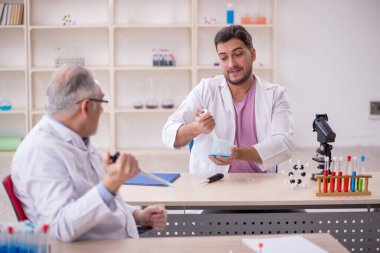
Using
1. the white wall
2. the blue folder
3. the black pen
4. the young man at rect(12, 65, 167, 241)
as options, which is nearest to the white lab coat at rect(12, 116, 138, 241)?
the young man at rect(12, 65, 167, 241)

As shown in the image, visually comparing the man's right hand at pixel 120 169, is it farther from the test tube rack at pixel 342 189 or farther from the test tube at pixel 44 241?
the test tube rack at pixel 342 189

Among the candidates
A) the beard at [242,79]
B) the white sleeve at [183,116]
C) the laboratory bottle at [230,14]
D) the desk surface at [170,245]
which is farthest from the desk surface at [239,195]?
the laboratory bottle at [230,14]

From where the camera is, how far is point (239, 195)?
2.41m

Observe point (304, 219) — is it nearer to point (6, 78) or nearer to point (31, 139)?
point (31, 139)

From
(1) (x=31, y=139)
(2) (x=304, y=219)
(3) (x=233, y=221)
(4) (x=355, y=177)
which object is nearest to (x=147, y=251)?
(1) (x=31, y=139)

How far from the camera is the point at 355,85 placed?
6.62 metres

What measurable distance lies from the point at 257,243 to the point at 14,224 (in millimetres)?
757

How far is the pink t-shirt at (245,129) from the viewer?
119 inches

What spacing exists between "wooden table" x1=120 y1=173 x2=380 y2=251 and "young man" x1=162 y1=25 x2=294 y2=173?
1.48 ft

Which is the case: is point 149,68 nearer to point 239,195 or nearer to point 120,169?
point 239,195

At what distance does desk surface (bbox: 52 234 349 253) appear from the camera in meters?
1.71

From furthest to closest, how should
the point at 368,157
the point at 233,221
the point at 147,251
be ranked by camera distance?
the point at 368,157 → the point at 233,221 → the point at 147,251

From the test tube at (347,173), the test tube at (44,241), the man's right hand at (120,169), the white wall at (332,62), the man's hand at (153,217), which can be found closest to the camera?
the test tube at (44,241)

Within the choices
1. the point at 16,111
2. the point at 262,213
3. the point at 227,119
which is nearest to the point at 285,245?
the point at 262,213
